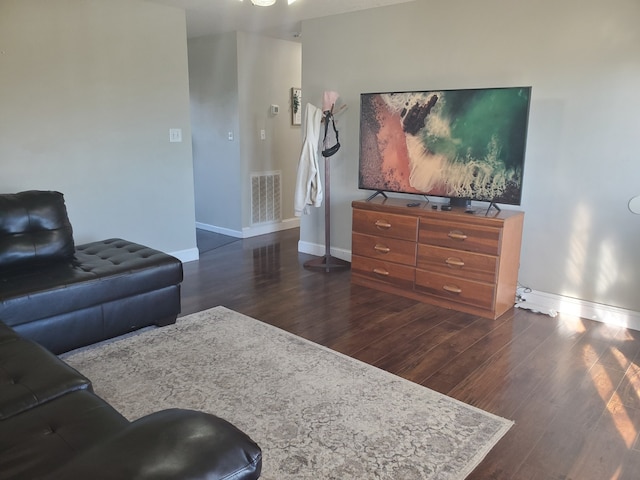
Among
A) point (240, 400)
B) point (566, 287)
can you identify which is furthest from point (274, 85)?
point (240, 400)

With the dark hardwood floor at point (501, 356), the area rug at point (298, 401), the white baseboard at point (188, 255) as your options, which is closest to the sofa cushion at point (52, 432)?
the area rug at point (298, 401)

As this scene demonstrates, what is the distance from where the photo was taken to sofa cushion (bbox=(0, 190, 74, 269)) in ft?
9.72

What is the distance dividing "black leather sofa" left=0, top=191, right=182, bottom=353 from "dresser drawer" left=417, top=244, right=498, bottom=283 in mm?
1842

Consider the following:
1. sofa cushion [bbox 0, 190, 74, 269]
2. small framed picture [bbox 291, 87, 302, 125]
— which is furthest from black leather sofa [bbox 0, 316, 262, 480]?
small framed picture [bbox 291, 87, 302, 125]

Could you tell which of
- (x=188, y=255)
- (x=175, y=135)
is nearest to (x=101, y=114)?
(x=175, y=135)

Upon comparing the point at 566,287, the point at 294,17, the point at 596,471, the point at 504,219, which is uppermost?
the point at 294,17

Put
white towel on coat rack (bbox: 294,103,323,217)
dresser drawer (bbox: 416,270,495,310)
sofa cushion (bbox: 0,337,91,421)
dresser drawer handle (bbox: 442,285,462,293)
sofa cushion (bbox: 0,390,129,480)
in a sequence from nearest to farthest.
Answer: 1. sofa cushion (bbox: 0,390,129,480)
2. sofa cushion (bbox: 0,337,91,421)
3. dresser drawer (bbox: 416,270,495,310)
4. dresser drawer handle (bbox: 442,285,462,293)
5. white towel on coat rack (bbox: 294,103,323,217)

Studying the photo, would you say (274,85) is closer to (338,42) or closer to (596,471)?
(338,42)

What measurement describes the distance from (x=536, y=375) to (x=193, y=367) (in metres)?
1.90

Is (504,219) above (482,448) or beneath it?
above

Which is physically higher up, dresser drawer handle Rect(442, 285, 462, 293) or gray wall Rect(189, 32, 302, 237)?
gray wall Rect(189, 32, 302, 237)

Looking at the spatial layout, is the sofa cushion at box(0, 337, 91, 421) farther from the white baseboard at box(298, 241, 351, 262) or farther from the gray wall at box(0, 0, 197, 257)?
the white baseboard at box(298, 241, 351, 262)

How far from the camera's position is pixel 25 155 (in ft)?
12.4

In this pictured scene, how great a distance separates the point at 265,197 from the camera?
245 inches
